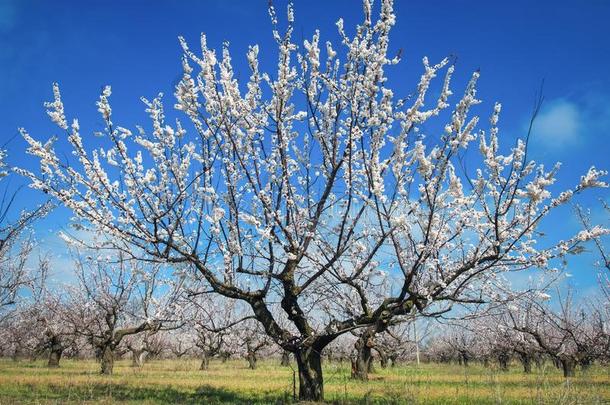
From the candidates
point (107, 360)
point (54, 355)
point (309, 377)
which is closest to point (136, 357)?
point (54, 355)

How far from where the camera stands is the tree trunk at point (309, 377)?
413 inches

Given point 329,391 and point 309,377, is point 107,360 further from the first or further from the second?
point 309,377

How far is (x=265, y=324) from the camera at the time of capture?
36.0ft

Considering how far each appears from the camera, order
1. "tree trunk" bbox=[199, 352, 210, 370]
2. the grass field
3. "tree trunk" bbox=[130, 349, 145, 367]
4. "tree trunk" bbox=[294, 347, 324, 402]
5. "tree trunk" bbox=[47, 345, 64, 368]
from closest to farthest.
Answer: the grass field, "tree trunk" bbox=[294, 347, 324, 402], "tree trunk" bbox=[47, 345, 64, 368], "tree trunk" bbox=[199, 352, 210, 370], "tree trunk" bbox=[130, 349, 145, 367]

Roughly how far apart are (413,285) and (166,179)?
575 centimetres

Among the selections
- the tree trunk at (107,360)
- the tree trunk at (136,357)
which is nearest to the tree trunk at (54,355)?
the tree trunk at (136,357)

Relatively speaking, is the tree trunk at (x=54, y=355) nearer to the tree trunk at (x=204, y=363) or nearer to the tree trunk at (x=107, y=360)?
the tree trunk at (x=204, y=363)

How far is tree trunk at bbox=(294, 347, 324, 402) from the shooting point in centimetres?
1050

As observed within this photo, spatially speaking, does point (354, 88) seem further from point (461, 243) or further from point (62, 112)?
point (62, 112)

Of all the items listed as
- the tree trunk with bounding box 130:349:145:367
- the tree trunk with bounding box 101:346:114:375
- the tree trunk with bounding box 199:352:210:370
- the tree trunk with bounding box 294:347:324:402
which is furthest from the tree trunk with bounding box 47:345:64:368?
the tree trunk with bounding box 294:347:324:402

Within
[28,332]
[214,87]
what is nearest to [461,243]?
[214,87]

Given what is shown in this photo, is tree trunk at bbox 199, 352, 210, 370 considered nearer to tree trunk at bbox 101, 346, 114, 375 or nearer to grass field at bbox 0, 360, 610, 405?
tree trunk at bbox 101, 346, 114, 375

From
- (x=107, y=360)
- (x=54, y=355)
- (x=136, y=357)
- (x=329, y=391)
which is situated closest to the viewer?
(x=329, y=391)

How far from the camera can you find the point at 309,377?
10562 mm
